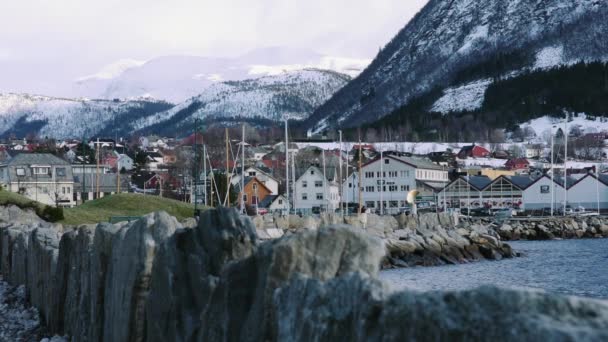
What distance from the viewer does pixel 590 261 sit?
54.6 metres

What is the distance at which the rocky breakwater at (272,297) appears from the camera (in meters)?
4.91

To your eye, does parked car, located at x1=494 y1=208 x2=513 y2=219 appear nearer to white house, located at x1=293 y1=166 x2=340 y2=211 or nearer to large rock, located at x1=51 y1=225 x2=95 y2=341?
white house, located at x1=293 y1=166 x2=340 y2=211

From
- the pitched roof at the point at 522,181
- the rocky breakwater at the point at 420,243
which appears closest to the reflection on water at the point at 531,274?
the rocky breakwater at the point at 420,243

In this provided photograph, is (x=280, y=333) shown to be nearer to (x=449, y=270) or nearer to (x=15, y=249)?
(x=15, y=249)

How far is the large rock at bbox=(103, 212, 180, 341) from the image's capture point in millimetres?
12172

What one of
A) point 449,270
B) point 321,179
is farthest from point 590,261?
point 321,179

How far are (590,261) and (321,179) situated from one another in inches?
2642

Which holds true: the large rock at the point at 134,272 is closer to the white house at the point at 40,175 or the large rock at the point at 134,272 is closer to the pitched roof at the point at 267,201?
the white house at the point at 40,175

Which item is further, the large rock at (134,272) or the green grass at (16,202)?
the green grass at (16,202)

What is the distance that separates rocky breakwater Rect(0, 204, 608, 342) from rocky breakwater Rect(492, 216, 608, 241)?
72.2 meters

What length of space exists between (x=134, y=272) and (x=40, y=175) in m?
104

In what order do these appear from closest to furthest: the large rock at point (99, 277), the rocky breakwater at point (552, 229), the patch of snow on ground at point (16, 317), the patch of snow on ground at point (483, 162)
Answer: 1. the large rock at point (99, 277)
2. the patch of snow on ground at point (16, 317)
3. the rocky breakwater at point (552, 229)
4. the patch of snow on ground at point (483, 162)

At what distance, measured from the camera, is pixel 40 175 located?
113 m

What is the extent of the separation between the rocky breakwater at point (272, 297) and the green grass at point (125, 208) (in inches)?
1578
